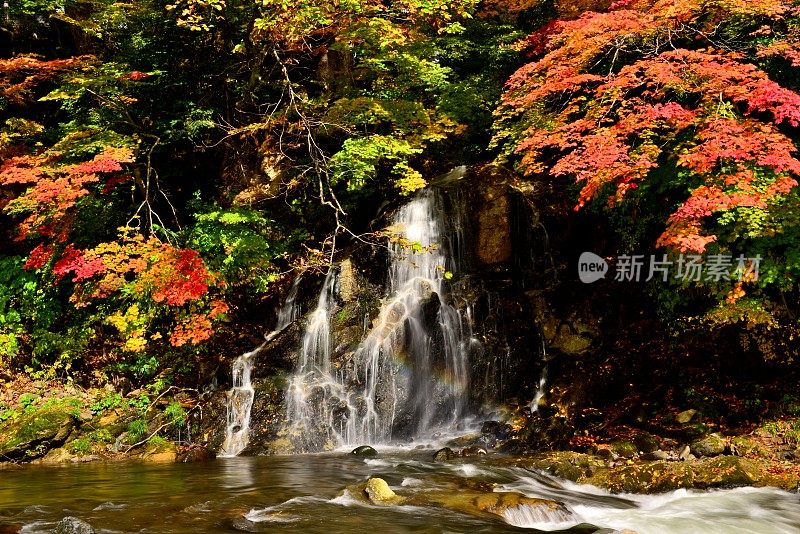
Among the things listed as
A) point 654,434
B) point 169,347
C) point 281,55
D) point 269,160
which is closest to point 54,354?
point 169,347

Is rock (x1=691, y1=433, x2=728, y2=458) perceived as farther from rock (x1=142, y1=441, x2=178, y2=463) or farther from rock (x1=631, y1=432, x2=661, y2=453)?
rock (x1=142, y1=441, x2=178, y2=463)

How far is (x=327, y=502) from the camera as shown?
622 cm

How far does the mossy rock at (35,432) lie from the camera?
9188 millimetres

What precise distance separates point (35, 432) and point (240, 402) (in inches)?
139

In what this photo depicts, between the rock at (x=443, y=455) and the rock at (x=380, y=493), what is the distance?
6.85 ft

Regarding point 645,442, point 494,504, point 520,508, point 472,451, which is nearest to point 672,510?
point 645,442

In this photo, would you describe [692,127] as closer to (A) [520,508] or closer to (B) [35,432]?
(A) [520,508]

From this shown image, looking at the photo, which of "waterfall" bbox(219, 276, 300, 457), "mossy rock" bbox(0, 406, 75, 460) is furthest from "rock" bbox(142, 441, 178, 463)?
"mossy rock" bbox(0, 406, 75, 460)

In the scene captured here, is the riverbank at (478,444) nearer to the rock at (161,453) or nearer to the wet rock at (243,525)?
the rock at (161,453)

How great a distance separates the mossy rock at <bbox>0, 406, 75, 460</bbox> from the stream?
779 millimetres

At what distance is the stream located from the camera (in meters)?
5.53

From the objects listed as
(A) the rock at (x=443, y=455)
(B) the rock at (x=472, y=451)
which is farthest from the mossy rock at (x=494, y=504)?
(B) the rock at (x=472, y=451)

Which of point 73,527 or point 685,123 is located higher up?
point 685,123

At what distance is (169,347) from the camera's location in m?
11.6
